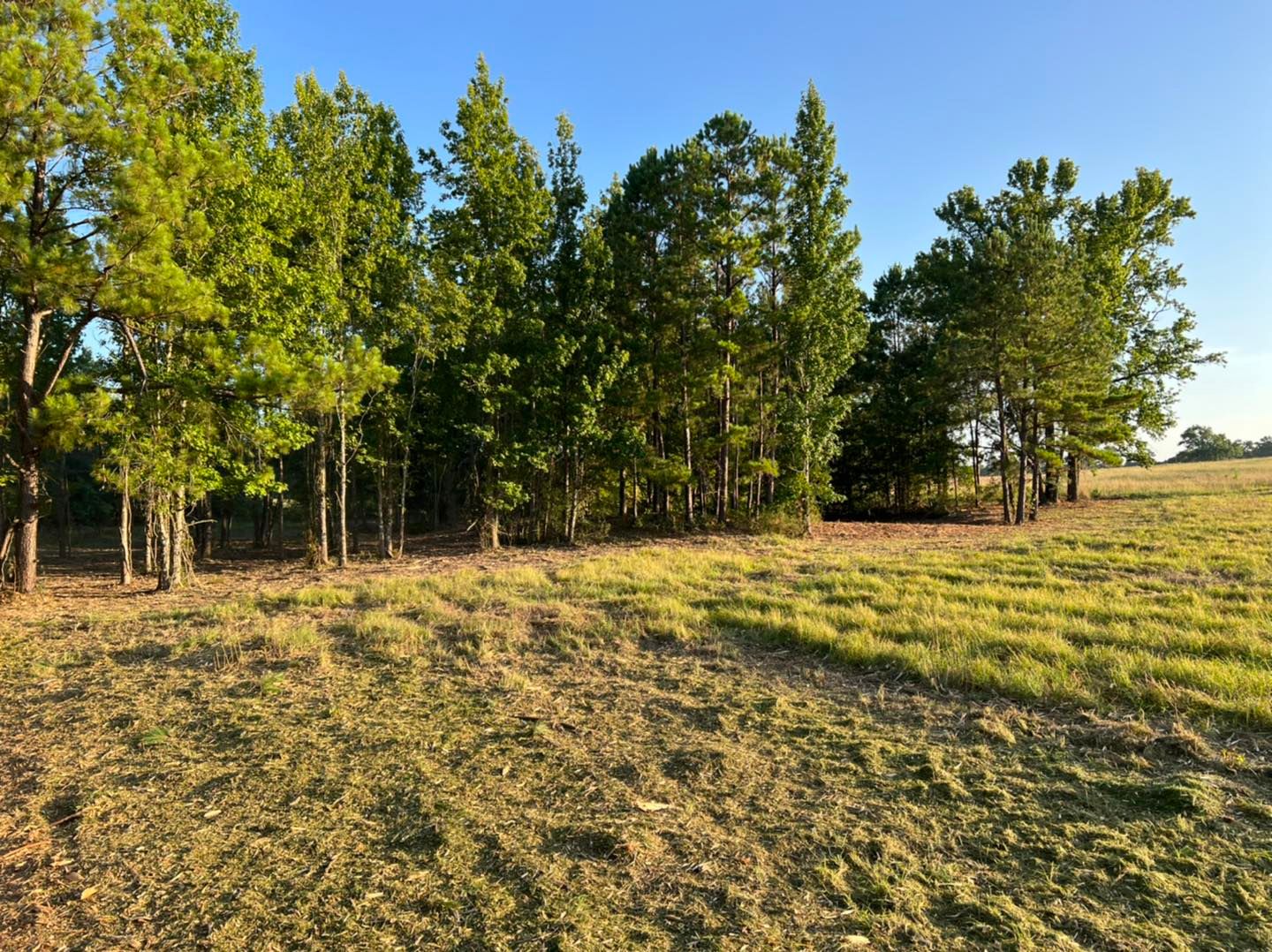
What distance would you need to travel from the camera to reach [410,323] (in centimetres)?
1505

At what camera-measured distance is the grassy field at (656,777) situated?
111 inches

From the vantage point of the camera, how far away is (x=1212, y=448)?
80562 millimetres

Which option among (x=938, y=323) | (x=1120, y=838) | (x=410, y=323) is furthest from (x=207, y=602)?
(x=938, y=323)

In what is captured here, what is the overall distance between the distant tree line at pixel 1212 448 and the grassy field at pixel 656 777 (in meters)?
97.6

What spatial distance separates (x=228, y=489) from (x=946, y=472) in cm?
3057

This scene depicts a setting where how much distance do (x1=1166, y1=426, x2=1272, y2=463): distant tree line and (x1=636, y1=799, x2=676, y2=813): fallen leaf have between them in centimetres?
10145

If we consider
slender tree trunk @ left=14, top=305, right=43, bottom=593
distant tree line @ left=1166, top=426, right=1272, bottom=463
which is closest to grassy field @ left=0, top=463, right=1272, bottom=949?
slender tree trunk @ left=14, top=305, right=43, bottom=593

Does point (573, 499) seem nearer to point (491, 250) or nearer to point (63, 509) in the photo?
point (491, 250)

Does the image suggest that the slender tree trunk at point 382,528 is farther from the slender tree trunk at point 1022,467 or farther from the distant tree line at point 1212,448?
the distant tree line at point 1212,448

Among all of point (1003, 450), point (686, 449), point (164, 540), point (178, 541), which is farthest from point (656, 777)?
point (1003, 450)

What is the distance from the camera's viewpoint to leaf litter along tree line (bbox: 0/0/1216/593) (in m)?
10.1

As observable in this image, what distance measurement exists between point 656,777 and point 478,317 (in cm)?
1472

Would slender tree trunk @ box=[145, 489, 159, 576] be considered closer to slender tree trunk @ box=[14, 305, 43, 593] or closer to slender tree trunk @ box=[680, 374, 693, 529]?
slender tree trunk @ box=[14, 305, 43, 593]

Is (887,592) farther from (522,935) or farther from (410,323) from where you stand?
(410,323)
